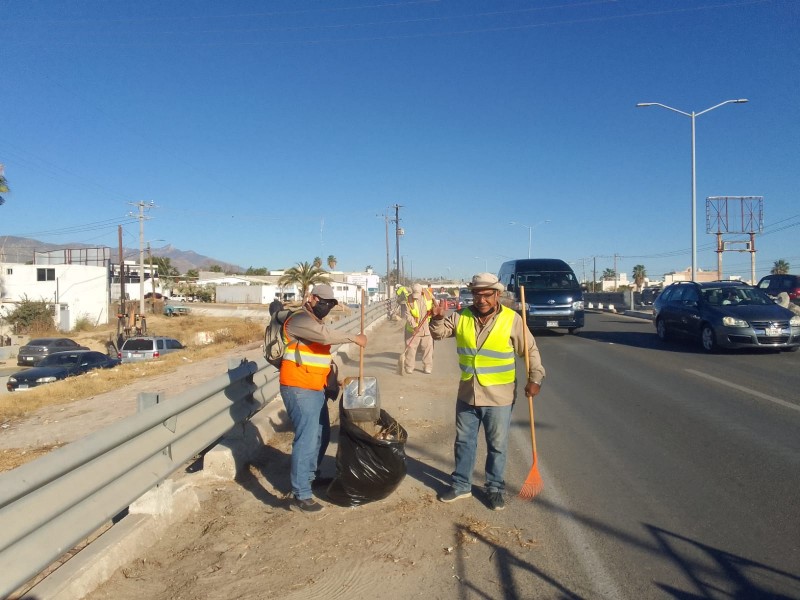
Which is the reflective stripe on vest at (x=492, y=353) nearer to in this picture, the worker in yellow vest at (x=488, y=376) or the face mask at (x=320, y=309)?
Result: the worker in yellow vest at (x=488, y=376)

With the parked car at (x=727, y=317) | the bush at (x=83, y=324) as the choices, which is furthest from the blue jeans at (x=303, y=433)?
the bush at (x=83, y=324)

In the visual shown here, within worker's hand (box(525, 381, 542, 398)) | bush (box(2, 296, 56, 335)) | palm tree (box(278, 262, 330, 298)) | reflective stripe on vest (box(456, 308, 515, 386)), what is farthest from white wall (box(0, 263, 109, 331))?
worker's hand (box(525, 381, 542, 398))

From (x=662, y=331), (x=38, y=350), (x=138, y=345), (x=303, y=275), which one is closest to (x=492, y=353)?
(x=662, y=331)

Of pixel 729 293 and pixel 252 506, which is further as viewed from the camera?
pixel 729 293

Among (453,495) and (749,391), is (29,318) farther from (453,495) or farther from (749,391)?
(453,495)

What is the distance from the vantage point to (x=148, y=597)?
3611 millimetres

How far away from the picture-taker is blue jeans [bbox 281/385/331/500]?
492 cm

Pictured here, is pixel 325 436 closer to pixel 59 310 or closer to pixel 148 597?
pixel 148 597

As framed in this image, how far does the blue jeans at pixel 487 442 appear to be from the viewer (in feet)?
16.2

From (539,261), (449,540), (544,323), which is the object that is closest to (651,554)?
(449,540)

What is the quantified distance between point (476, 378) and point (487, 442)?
1.66 ft

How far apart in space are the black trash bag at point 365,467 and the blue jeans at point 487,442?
46 cm

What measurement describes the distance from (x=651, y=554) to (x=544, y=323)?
15.5 meters

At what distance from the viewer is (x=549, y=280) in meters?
20.4
